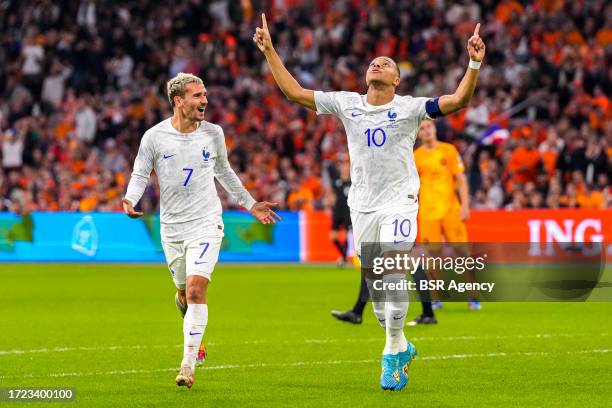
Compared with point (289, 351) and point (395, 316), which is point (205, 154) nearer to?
point (395, 316)

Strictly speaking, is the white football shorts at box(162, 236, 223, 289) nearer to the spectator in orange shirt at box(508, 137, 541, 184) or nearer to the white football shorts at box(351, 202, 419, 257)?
the white football shorts at box(351, 202, 419, 257)

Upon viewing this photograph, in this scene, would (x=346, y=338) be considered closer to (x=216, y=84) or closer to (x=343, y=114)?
(x=343, y=114)

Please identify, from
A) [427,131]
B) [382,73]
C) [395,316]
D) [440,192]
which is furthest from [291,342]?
[382,73]

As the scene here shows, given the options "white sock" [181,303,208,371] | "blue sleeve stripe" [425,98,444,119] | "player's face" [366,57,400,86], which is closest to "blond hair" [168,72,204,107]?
"player's face" [366,57,400,86]

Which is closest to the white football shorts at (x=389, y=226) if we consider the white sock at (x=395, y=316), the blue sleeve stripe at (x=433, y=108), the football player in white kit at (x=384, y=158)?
the football player in white kit at (x=384, y=158)

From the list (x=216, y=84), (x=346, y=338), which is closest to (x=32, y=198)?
(x=216, y=84)

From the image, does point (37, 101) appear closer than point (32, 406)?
No

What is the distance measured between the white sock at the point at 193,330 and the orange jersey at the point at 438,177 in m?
7.01

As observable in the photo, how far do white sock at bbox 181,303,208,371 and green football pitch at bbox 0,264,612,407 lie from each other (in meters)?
0.30

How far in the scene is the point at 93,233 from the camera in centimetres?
2903

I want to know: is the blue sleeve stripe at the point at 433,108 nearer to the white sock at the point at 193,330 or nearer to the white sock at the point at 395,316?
the white sock at the point at 395,316

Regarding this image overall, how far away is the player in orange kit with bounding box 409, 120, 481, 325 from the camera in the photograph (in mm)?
16562

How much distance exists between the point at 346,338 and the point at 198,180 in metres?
3.83

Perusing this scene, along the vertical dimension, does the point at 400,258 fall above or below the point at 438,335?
above
